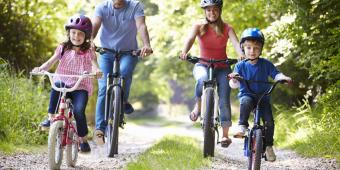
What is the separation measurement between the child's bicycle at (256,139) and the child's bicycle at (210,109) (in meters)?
1.11

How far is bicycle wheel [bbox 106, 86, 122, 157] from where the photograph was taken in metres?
7.90

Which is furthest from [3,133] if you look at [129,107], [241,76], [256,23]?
[256,23]

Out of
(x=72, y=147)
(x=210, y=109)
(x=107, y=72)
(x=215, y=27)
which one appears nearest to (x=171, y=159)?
(x=210, y=109)

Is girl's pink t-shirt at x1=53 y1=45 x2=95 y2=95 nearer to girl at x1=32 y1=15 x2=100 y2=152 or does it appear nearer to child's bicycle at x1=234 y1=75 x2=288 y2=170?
girl at x1=32 y1=15 x2=100 y2=152

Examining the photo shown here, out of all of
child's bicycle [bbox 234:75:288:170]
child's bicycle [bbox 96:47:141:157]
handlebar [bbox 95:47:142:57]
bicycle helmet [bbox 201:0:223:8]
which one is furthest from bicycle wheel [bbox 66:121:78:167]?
bicycle helmet [bbox 201:0:223:8]

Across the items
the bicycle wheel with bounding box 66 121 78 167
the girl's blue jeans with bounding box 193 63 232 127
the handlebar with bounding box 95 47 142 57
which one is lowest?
the bicycle wheel with bounding box 66 121 78 167

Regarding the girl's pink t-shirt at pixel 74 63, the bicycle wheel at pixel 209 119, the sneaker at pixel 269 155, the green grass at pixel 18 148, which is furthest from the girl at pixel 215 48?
the green grass at pixel 18 148

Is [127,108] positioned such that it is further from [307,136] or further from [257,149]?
[307,136]

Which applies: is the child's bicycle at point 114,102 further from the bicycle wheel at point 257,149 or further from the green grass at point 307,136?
the green grass at point 307,136

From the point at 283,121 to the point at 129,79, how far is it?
5497 millimetres

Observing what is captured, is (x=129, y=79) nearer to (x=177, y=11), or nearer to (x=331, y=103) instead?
(x=331, y=103)

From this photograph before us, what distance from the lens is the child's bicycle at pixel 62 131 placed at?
21.5 feet

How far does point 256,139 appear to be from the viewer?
6.41 m

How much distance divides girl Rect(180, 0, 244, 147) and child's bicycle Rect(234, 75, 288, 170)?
140 centimetres
